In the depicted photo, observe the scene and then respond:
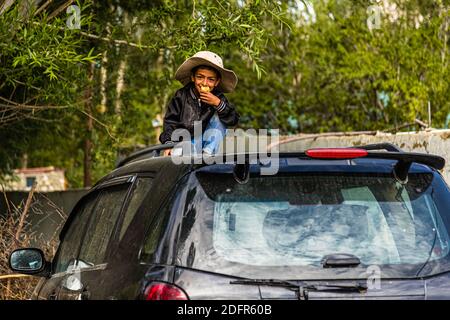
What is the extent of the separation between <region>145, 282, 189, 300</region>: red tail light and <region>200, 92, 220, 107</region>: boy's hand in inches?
137

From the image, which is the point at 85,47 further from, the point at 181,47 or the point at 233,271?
the point at 233,271

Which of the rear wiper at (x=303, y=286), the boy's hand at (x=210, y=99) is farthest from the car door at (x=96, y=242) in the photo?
the boy's hand at (x=210, y=99)

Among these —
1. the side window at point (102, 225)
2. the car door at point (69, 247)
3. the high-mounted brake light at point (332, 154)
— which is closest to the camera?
the high-mounted brake light at point (332, 154)

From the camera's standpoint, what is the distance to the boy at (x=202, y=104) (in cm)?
753

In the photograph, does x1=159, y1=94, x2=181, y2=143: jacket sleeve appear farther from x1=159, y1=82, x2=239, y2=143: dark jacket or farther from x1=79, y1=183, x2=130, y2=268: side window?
x1=79, y1=183, x2=130, y2=268: side window

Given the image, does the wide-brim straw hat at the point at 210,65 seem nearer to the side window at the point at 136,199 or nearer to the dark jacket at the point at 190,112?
the dark jacket at the point at 190,112

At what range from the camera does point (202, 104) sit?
7652 mm

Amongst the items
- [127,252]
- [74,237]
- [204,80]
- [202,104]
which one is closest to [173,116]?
[202,104]

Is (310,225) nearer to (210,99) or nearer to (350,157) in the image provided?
(350,157)

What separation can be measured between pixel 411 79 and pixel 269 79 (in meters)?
5.33

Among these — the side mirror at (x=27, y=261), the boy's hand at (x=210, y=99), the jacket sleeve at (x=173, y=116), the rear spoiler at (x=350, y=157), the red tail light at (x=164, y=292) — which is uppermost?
the boy's hand at (x=210, y=99)

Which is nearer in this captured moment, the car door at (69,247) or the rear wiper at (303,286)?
the rear wiper at (303,286)

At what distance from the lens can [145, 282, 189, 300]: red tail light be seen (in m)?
4.16
